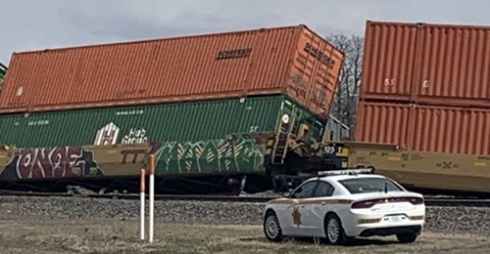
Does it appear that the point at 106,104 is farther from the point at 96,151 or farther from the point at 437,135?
the point at 437,135

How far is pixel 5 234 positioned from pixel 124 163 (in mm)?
13874

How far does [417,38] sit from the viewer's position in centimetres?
2634

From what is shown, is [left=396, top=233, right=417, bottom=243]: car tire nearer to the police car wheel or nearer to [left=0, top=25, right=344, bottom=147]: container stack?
the police car wheel

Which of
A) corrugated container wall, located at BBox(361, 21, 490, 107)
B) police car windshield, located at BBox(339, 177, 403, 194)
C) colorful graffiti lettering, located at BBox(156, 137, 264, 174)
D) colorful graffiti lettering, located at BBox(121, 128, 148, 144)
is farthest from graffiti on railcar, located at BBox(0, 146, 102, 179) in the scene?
police car windshield, located at BBox(339, 177, 403, 194)

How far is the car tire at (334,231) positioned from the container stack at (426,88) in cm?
1104

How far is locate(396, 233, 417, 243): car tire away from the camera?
1532 cm

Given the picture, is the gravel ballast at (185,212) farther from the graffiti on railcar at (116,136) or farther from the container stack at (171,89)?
the container stack at (171,89)

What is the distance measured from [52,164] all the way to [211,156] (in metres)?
6.31

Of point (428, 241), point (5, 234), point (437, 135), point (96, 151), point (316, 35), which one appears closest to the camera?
point (428, 241)

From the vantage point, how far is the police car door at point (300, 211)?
1602 cm

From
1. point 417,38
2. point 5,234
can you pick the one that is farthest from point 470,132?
point 5,234

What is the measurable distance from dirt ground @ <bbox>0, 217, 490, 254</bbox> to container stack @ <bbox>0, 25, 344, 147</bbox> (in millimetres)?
9950

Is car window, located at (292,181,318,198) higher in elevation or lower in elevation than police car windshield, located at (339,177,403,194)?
lower

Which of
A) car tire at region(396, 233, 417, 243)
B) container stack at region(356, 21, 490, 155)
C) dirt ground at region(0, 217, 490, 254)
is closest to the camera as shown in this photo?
dirt ground at region(0, 217, 490, 254)
